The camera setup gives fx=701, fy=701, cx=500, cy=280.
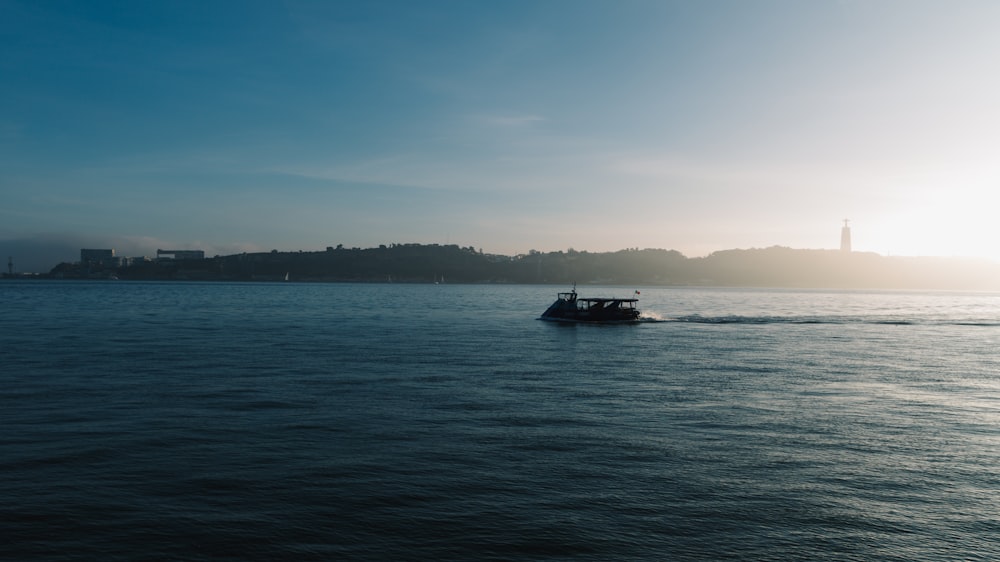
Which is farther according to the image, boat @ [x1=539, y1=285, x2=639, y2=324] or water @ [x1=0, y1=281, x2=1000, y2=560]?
boat @ [x1=539, y1=285, x2=639, y2=324]

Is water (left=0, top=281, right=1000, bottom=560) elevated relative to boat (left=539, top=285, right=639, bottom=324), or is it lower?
lower

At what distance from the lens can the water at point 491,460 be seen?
15.3m

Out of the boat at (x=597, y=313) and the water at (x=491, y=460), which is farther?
the boat at (x=597, y=313)

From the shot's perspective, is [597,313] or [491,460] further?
[597,313]

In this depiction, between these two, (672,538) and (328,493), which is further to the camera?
(328,493)

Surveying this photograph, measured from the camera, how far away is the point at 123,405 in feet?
97.4

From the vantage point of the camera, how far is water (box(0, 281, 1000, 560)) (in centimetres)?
1529

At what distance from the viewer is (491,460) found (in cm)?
2139

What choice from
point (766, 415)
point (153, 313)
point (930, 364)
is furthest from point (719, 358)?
point (153, 313)

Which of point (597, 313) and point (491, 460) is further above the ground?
point (597, 313)

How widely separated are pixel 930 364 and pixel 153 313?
323 ft

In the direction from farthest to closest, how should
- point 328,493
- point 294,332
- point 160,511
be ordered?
point 294,332, point 328,493, point 160,511

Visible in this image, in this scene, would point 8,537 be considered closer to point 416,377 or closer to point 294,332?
point 416,377

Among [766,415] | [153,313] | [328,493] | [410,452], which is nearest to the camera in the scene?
[328,493]
